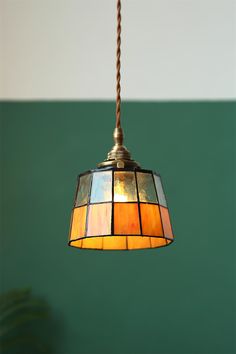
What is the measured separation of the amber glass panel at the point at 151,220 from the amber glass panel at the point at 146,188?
3cm

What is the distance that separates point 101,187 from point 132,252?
1.96m

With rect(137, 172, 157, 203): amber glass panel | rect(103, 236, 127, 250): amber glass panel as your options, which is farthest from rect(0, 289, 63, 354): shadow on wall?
rect(137, 172, 157, 203): amber glass panel

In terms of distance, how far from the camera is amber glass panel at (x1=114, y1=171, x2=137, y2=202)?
78.3 inches

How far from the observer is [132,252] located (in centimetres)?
392

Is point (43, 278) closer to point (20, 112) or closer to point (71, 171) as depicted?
point (71, 171)

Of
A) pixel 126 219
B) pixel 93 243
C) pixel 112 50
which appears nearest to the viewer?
pixel 126 219

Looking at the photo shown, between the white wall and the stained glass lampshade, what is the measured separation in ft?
6.87

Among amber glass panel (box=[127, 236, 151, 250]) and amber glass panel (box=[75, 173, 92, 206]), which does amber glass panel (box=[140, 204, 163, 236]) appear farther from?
amber glass panel (box=[127, 236, 151, 250])

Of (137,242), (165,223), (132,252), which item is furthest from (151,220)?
(132,252)

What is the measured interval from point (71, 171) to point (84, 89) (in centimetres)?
55

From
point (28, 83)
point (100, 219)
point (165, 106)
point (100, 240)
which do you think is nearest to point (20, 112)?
point (28, 83)

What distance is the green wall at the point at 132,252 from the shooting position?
3.84m

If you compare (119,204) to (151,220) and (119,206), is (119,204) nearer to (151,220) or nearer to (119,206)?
(119,206)

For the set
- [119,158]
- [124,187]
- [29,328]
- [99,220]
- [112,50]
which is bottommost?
[29,328]
